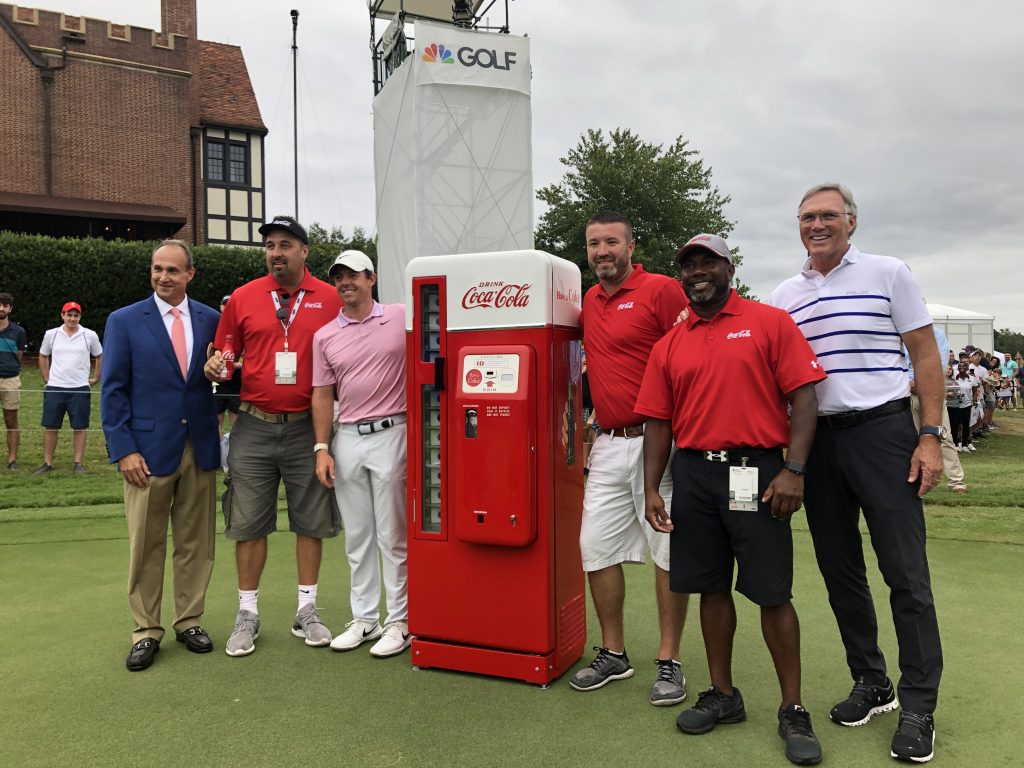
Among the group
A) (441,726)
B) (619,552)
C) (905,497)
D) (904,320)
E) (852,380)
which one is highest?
(904,320)

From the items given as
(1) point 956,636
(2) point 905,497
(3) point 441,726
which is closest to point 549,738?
(3) point 441,726

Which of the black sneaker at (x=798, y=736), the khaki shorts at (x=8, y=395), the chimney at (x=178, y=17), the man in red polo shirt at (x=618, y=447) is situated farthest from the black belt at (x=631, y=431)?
the chimney at (x=178, y=17)

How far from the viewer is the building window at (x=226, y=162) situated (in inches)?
972

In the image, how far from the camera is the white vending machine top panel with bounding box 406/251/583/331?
346cm

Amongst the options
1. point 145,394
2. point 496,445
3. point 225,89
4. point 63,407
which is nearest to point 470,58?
point 63,407

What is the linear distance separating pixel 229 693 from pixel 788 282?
2847mm

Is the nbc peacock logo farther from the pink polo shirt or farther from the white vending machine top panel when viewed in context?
the white vending machine top panel

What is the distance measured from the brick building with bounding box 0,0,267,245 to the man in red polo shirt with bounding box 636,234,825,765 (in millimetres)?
22707

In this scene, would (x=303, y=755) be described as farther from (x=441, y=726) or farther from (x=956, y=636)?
(x=956, y=636)

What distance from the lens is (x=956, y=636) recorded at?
3781 millimetres

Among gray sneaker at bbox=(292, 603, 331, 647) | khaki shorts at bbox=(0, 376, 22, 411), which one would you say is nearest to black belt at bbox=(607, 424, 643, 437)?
gray sneaker at bbox=(292, 603, 331, 647)

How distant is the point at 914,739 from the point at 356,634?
8.00 ft

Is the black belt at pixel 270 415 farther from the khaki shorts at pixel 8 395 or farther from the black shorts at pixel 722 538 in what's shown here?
the khaki shorts at pixel 8 395

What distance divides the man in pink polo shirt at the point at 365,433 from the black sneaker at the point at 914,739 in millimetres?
2134
